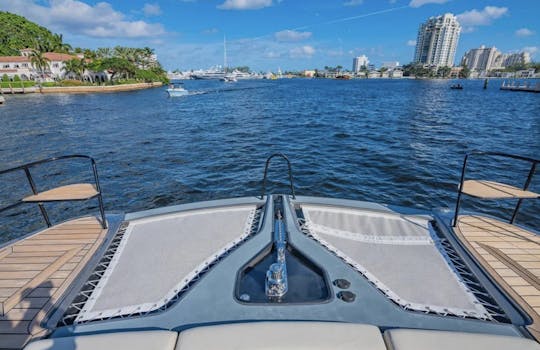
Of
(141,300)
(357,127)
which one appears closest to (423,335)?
(141,300)

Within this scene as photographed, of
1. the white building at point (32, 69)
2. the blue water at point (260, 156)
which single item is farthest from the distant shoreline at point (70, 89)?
the blue water at point (260, 156)

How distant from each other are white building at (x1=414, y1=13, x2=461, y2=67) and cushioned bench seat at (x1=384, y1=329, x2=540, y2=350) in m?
185

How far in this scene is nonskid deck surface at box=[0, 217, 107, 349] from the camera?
1.95 metres

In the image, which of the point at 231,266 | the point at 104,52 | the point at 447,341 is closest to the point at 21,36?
the point at 104,52

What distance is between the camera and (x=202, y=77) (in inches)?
6407

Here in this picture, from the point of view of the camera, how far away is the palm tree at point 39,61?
5406 cm

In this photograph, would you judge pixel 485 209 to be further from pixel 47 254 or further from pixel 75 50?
pixel 75 50

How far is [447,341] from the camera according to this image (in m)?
1.51

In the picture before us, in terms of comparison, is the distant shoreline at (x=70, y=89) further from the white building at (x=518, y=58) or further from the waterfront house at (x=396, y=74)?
the white building at (x=518, y=58)

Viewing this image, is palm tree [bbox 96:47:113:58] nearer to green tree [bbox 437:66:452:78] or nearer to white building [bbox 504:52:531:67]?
green tree [bbox 437:66:452:78]

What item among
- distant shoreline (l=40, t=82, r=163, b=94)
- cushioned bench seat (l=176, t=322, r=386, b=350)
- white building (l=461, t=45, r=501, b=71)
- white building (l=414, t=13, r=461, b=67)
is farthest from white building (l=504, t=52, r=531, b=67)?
cushioned bench seat (l=176, t=322, r=386, b=350)

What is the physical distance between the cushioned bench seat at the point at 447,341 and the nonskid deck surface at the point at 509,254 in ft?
1.59

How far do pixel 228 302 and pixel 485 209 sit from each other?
8.64 m

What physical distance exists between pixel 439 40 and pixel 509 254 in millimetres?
199079
